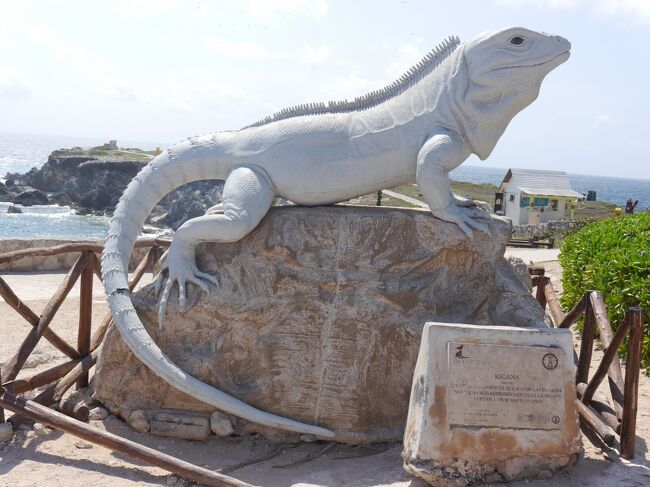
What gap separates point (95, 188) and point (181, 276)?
43.8m

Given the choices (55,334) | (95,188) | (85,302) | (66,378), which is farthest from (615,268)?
(95,188)

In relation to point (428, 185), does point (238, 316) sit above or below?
below

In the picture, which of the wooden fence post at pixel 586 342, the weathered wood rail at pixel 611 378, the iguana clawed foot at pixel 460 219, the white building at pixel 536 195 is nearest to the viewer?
the weathered wood rail at pixel 611 378

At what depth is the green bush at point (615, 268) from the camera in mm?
6738

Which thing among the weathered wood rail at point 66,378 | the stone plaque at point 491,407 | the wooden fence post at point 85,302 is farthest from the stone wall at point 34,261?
the stone plaque at point 491,407

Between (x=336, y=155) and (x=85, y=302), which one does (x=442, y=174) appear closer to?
(x=336, y=155)

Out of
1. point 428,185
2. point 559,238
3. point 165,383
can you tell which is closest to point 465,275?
point 428,185

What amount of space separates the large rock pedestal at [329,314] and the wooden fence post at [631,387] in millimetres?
755

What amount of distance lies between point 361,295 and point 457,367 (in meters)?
1.27

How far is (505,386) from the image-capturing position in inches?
158

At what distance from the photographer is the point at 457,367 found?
4.01 meters

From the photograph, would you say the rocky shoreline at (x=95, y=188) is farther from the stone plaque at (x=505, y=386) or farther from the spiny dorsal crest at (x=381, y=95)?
the stone plaque at (x=505, y=386)

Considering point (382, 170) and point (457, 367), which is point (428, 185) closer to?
point (382, 170)

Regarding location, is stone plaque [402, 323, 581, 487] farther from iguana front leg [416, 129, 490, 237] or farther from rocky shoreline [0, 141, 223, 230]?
rocky shoreline [0, 141, 223, 230]
